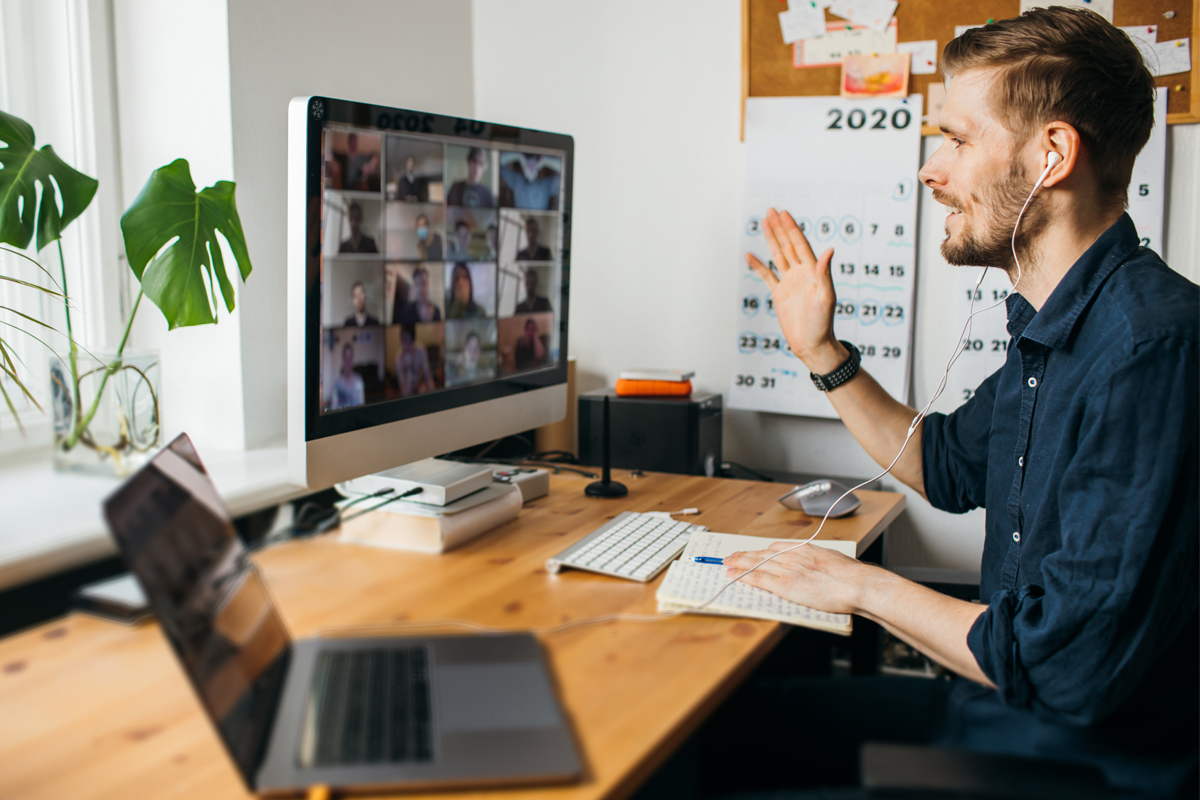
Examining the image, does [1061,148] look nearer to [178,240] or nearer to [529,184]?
[529,184]

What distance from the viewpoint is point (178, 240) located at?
1286mm

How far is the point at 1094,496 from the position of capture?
3.01ft

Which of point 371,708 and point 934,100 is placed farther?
point 934,100

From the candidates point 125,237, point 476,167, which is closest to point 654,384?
point 476,167

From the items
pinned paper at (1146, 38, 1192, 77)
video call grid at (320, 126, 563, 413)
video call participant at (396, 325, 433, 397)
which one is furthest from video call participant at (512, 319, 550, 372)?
pinned paper at (1146, 38, 1192, 77)

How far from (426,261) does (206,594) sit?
0.65 metres

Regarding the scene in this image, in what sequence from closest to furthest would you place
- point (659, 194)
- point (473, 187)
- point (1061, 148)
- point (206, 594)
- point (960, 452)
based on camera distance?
1. point (206, 594)
2. point (1061, 148)
3. point (473, 187)
4. point (960, 452)
5. point (659, 194)

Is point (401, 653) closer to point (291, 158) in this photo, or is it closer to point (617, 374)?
point (291, 158)

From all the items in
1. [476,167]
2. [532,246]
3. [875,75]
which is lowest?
[532,246]

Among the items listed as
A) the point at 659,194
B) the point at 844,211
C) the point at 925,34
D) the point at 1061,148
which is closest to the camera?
the point at 1061,148

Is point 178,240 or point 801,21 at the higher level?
point 801,21

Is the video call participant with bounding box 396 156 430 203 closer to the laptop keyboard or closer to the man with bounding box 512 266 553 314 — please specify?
the man with bounding box 512 266 553 314

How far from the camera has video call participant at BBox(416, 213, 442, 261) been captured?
48.3 inches

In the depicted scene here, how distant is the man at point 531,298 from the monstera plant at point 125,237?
1.41ft
